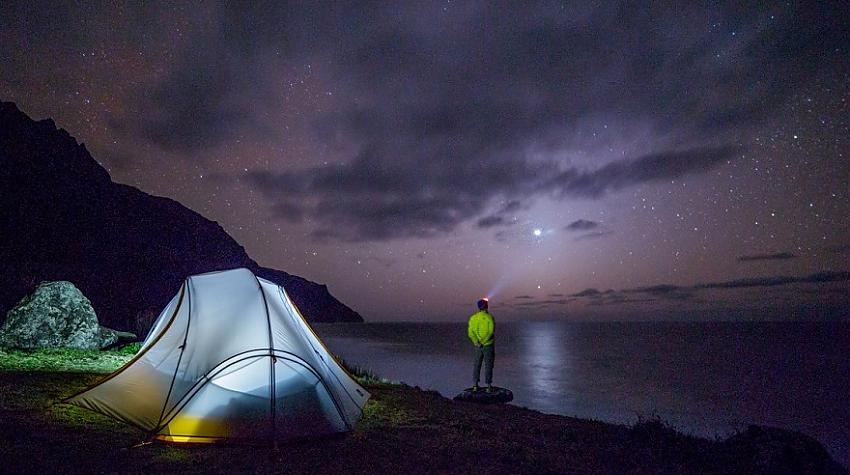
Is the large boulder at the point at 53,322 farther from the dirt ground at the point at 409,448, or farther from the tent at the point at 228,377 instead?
the tent at the point at 228,377

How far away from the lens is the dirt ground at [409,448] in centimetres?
659

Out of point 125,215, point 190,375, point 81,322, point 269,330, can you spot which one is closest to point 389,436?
point 269,330

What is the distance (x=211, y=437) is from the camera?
746cm

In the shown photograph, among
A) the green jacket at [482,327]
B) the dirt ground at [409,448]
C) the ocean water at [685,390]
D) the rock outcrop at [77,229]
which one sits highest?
the rock outcrop at [77,229]

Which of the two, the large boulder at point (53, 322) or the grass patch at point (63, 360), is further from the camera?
the large boulder at point (53, 322)

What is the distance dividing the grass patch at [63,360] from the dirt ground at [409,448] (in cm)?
225

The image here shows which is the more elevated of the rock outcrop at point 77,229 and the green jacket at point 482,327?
the rock outcrop at point 77,229

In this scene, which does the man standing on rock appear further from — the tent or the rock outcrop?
the rock outcrop

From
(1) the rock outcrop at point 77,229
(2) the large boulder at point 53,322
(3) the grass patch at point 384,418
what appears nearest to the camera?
(3) the grass patch at point 384,418

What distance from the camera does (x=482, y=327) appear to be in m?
13.6

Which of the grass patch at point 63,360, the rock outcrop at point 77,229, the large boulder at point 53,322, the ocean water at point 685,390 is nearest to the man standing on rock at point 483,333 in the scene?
the ocean water at point 685,390

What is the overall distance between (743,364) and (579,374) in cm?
2447

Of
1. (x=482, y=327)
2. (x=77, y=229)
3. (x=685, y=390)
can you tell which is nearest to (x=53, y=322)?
(x=482, y=327)

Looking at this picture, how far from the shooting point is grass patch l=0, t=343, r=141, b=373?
13.1 metres
